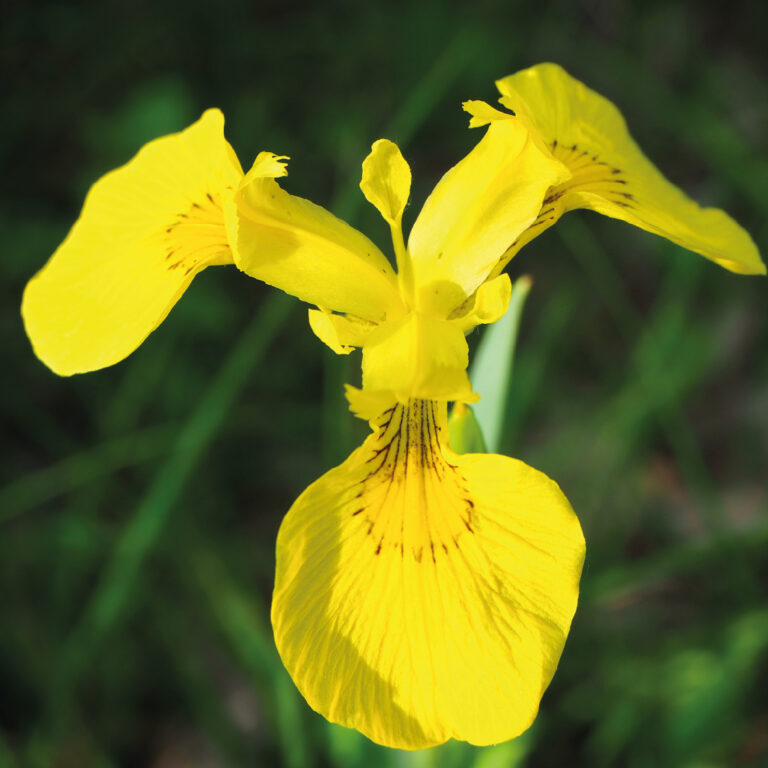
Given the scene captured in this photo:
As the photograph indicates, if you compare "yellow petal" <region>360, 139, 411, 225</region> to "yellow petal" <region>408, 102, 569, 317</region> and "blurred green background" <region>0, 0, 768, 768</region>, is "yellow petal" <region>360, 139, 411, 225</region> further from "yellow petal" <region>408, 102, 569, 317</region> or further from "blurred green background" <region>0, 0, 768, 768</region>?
"blurred green background" <region>0, 0, 768, 768</region>

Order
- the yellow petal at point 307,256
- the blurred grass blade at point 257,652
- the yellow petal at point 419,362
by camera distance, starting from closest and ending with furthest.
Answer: the yellow petal at point 419,362 → the yellow petal at point 307,256 → the blurred grass blade at point 257,652

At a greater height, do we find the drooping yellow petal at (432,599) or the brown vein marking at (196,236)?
the brown vein marking at (196,236)

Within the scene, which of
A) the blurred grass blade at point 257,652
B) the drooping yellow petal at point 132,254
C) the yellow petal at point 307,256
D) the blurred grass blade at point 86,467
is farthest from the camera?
the blurred grass blade at point 86,467

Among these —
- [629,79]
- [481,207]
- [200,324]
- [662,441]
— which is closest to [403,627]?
[481,207]

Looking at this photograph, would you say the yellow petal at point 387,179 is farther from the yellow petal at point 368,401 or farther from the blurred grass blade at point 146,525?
the blurred grass blade at point 146,525

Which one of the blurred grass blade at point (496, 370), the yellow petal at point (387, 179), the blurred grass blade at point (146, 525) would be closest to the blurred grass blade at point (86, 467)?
the blurred grass blade at point (146, 525)

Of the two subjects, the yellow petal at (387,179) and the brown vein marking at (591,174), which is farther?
the brown vein marking at (591,174)

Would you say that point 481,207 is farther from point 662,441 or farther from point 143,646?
point 662,441

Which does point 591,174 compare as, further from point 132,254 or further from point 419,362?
point 132,254
